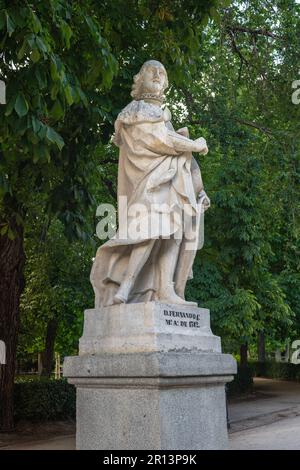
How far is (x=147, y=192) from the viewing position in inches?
240

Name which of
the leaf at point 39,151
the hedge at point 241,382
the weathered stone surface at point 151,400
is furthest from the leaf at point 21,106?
the hedge at point 241,382

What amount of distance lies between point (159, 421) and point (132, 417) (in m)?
0.29

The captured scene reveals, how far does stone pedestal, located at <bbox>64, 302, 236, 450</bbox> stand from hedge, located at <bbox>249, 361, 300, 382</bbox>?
30736 mm

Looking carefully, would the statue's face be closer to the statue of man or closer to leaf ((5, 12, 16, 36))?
the statue of man

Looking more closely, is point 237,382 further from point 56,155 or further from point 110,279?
point 110,279

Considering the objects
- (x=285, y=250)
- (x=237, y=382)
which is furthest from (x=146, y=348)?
(x=237, y=382)

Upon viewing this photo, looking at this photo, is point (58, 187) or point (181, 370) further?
point (58, 187)

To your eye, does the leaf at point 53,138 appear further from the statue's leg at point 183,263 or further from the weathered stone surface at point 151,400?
the weathered stone surface at point 151,400

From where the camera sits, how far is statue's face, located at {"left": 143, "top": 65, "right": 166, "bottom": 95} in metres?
6.48

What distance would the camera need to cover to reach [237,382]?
2608 cm

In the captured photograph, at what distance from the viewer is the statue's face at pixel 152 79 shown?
6.48 m

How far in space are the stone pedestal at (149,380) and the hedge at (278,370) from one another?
30736 mm

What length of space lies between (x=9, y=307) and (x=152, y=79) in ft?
29.7

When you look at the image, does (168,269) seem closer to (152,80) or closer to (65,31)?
(152,80)
